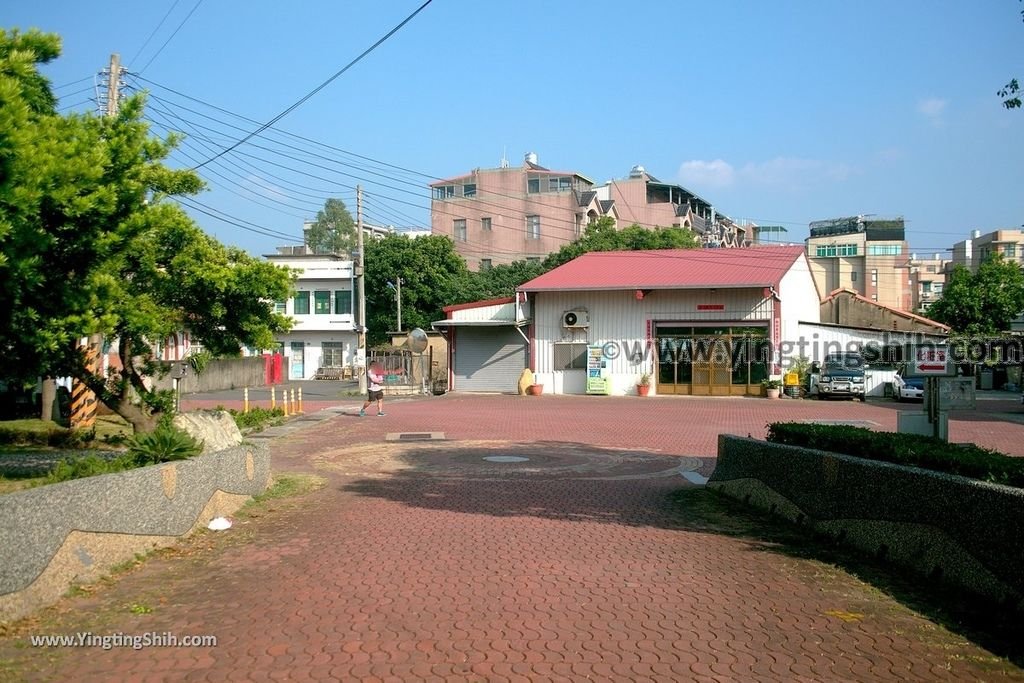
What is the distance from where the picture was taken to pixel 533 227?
63.1 metres

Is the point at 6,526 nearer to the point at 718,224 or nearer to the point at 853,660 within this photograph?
the point at 853,660

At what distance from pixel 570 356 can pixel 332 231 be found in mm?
68435

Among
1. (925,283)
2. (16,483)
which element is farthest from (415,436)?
(925,283)

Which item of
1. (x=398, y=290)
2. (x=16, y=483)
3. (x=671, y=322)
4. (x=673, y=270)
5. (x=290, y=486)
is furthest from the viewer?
(x=398, y=290)

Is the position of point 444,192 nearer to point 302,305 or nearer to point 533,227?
point 533,227

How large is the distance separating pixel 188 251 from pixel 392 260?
43.2 metres

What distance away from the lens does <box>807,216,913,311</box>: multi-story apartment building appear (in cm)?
7406

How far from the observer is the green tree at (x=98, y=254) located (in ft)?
21.9

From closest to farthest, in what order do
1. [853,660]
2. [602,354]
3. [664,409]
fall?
[853,660]
[664,409]
[602,354]

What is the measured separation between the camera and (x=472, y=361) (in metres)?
37.7

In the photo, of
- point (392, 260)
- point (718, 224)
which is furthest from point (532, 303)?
point (718, 224)

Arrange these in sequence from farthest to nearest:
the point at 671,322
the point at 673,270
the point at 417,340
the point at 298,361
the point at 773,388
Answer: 1. the point at 298,361
2. the point at 417,340
3. the point at 673,270
4. the point at 671,322
5. the point at 773,388

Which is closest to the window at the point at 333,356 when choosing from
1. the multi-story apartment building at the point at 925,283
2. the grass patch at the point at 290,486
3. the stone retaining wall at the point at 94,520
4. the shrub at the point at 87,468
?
the grass patch at the point at 290,486

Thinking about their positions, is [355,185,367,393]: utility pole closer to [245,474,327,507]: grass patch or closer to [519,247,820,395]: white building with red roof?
[519,247,820,395]: white building with red roof
